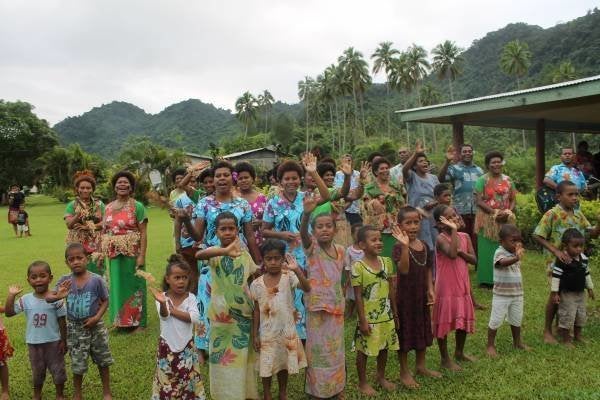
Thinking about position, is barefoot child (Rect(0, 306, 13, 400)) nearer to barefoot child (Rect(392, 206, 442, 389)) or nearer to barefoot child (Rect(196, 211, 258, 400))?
barefoot child (Rect(196, 211, 258, 400))

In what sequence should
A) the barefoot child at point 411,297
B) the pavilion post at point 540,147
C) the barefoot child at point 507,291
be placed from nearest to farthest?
the barefoot child at point 411,297 < the barefoot child at point 507,291 < the pavilion post at point 540,147

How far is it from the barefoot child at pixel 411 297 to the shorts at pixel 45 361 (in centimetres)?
255

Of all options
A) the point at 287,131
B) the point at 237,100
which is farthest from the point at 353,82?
the point at 237,100

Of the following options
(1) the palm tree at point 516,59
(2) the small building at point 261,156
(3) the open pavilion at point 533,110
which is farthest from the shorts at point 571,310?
(1) the palm tree at point 516,59

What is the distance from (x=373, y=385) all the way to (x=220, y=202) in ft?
6.07

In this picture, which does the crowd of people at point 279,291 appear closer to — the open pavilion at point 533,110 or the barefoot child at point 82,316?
the barefoot child at point 82,316

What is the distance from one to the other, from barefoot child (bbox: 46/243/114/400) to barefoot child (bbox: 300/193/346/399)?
4.99ft

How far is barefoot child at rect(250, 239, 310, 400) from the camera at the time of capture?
339 cm

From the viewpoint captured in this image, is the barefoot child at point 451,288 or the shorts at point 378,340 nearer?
the shorts at point 378,340

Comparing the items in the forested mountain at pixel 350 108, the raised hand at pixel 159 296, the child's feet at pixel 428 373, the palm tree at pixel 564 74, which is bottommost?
the child's feet at pixel 428 373

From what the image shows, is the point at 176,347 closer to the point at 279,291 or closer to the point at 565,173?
the point at 279,291

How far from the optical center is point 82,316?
369cm

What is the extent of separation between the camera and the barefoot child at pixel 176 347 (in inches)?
129

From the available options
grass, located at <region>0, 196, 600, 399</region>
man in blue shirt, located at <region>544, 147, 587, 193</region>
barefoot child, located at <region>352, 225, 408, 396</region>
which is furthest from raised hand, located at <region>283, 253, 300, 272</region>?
man in blue shirt, located at <region>544, 147, 587, 193</region>
